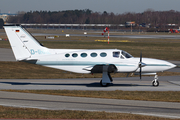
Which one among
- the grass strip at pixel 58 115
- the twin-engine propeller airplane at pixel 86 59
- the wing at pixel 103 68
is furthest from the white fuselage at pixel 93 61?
the grass strip at pixel 58 115

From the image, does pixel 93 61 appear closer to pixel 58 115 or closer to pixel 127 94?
pixel 127 94

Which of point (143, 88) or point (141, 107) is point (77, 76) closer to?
point (143, 88)

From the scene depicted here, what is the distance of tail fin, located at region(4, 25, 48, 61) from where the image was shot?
22.0 m

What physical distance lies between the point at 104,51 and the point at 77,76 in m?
6.69

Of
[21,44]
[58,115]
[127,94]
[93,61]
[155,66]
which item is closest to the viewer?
[58,115]

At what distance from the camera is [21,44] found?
22.2 metres

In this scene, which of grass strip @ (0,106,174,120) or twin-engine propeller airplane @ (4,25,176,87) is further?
twin-engine propeller airplane @ (4,25,176,87)

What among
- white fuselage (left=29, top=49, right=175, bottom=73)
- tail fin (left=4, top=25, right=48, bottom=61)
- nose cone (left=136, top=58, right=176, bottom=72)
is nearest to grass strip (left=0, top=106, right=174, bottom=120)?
white fuselage (left=29, top=49, right=175, bottom=73)

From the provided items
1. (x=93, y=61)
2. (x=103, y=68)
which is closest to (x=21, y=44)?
(x=93, y=61)

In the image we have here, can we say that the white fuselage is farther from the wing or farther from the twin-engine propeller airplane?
the wing

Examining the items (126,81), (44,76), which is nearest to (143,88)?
(126,81)

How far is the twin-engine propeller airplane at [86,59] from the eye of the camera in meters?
21.3

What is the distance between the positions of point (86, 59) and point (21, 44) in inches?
208

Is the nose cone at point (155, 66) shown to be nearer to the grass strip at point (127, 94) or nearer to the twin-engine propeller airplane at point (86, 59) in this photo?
the twin-engine propeller airplane at point (86, 59)
